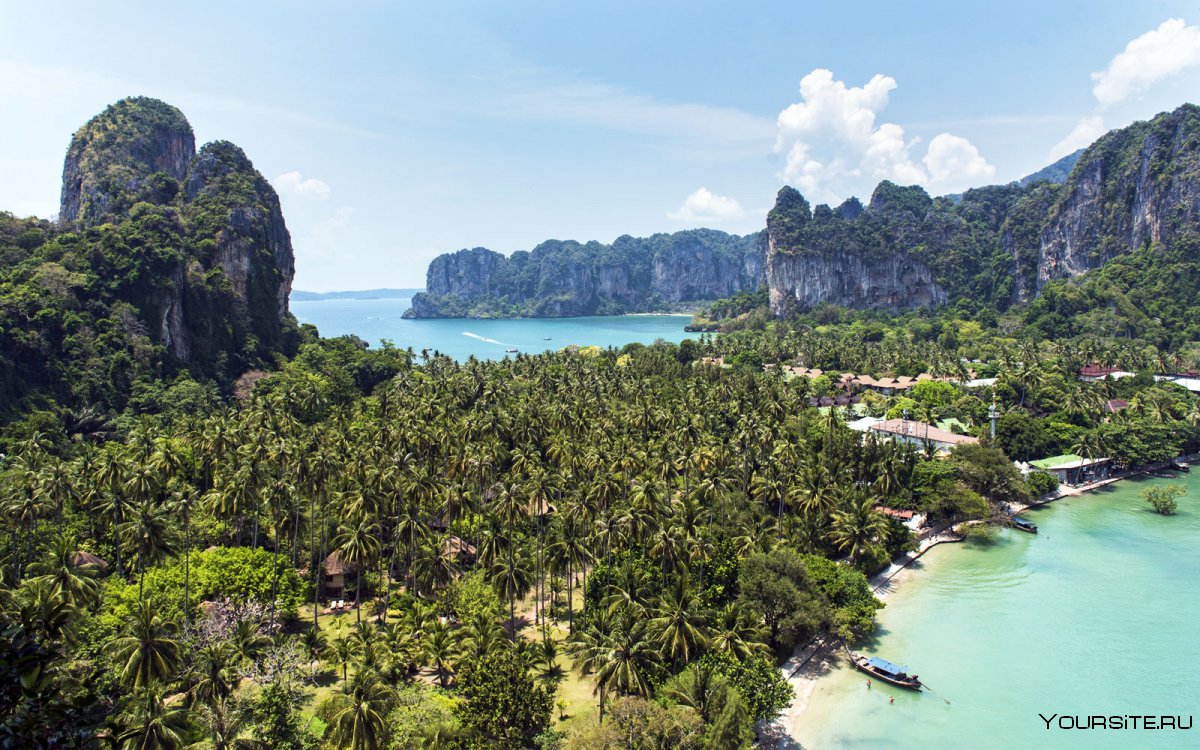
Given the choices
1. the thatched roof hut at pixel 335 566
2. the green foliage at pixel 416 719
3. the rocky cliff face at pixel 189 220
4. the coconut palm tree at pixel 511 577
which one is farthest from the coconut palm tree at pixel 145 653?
the rocky cliff face at pixel 189 220

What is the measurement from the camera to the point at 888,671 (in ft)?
134

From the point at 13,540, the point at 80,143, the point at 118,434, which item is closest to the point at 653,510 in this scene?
the point at 13,540

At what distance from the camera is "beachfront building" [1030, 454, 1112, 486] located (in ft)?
260

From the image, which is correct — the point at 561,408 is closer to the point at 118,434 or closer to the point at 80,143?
the point at 118,434

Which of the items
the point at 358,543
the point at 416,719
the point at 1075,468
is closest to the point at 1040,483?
the point at 1075,468

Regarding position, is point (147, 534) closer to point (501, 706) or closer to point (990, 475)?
point (501, 706)

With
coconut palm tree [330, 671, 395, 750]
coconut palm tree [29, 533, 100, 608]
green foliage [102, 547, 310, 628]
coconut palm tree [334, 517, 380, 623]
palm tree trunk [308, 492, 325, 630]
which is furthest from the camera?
palm tree trunk [308, 492, 325, 630]

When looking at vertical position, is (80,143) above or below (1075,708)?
above

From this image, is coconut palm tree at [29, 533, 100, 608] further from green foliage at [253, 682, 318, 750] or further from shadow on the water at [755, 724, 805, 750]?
shadow on the water at [755, 724, 805, 750]

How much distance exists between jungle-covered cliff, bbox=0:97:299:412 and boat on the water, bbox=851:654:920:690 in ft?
291

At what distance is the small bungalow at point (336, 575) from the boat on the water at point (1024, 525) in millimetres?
61453

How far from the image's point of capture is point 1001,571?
187ft

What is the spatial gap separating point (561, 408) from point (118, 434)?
53.0 m

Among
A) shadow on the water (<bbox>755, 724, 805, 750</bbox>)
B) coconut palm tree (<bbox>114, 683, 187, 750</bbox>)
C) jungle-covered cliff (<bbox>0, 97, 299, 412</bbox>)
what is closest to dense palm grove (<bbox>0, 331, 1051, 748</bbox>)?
coconut palm tree (<bbox>114, 683, 187, 750</bbox>)
